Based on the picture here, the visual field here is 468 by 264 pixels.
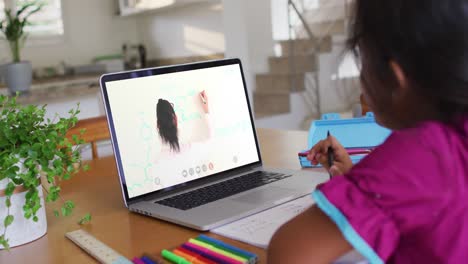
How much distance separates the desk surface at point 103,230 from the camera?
2.57ft

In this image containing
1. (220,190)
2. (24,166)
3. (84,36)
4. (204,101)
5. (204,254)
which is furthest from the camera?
(84,36)

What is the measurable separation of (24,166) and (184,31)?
3706mm

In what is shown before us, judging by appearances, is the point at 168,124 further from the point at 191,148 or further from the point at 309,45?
the point at 309,45

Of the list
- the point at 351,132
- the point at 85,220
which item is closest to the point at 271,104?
the point at 351,132

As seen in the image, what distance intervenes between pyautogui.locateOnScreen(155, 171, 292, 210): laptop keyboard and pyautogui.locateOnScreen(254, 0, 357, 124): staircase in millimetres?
3292

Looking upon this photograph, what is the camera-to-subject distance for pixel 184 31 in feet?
14.4

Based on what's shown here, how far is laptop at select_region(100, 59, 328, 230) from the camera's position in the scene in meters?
0.96

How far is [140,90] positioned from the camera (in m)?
1.05

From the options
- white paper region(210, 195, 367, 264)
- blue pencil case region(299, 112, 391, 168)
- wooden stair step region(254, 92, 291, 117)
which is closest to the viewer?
white paper region(210, 195, 367, 264)

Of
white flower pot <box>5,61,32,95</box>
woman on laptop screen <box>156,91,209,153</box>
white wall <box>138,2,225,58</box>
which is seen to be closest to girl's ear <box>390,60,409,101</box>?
woman on laptop screen <box>156,91,209,153</box>


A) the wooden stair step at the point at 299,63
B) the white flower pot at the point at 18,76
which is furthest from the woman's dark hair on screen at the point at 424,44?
the wooden stair step at the point at 299,63

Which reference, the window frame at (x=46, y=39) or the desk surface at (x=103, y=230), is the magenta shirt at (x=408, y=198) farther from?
the window frame at (x=46, y=39)

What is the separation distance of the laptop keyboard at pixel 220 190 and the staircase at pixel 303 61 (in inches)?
130

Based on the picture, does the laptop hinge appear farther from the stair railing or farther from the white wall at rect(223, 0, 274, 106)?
the stair railing
